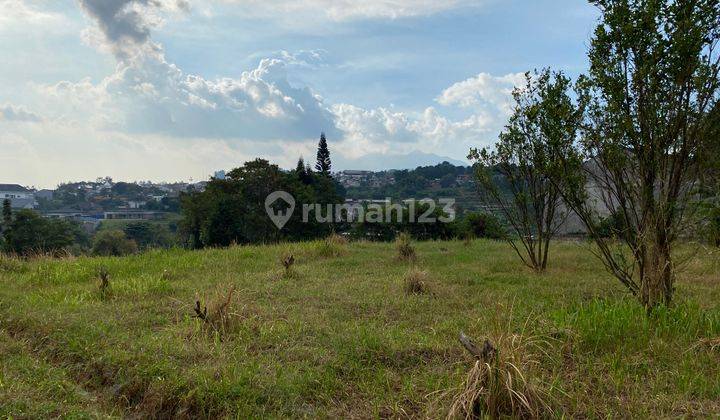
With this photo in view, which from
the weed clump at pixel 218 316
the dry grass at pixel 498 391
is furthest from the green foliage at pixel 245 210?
the dry grass at pixel 498 391

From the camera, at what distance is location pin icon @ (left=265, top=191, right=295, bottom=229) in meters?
28.3

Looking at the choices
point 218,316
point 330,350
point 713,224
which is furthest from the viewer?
point 713,224

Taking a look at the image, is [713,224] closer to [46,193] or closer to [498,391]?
[498,391]

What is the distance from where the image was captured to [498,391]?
2.47 m

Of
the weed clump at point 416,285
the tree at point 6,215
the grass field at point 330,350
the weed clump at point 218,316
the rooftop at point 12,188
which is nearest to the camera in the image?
the grass field at point 330,350

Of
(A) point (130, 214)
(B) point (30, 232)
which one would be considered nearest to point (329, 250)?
(B) point (30, 232)

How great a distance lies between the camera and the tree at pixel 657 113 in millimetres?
3865

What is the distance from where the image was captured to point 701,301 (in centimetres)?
475

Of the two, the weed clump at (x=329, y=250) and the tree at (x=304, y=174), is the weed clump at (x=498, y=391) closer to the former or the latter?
the weed clump at (x=329, y=250)

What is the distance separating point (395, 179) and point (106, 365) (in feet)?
162

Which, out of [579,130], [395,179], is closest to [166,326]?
[579,130]

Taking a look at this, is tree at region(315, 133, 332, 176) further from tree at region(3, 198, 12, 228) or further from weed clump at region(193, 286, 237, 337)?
weed clump at region(193, 286, 237, 337)

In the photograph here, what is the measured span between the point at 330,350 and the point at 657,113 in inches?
136

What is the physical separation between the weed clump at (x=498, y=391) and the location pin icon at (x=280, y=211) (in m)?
26.3
